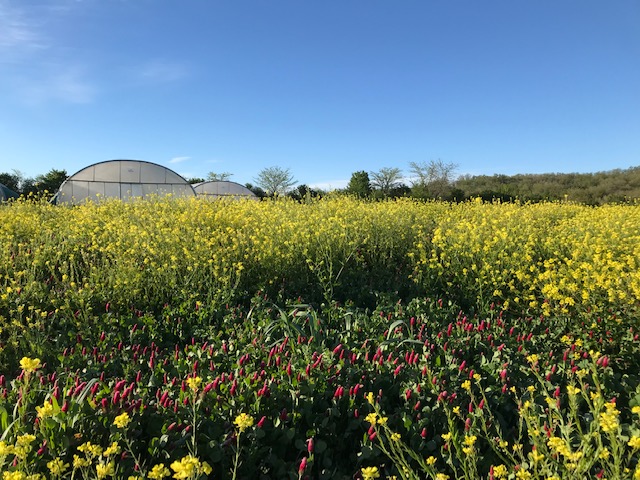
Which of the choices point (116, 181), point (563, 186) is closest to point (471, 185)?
point (563, 186)

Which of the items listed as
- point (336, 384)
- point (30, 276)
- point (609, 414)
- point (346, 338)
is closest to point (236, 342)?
→ point (346, 338)

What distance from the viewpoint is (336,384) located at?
2178mm

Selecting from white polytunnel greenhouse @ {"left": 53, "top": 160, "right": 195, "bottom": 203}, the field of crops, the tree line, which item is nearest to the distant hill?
the tree line

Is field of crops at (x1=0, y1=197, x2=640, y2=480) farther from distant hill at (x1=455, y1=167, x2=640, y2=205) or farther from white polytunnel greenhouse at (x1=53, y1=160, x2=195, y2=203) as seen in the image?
distant hill at (x1=455, y1=167, x2=640, y2=205)

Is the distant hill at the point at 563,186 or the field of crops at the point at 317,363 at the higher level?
the distant hill at the point at 563,186

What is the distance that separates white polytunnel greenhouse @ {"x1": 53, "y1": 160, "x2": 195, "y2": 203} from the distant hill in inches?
632

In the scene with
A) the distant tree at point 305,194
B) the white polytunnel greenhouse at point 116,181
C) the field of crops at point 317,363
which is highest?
the white polytunnel greenhouse at point 116,181

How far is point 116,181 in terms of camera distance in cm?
1892

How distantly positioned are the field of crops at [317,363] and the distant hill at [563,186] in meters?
19.7

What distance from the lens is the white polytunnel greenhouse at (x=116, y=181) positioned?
1850 cm

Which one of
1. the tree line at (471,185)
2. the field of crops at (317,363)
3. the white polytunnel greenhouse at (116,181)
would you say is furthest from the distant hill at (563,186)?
the field of crops at (317,363)

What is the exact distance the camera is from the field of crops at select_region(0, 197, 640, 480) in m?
1.68

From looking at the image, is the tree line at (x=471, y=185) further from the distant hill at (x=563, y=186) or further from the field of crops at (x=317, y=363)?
the field of crops at (x=317, y=363)

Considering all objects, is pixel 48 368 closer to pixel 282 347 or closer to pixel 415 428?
pixel 282 347
